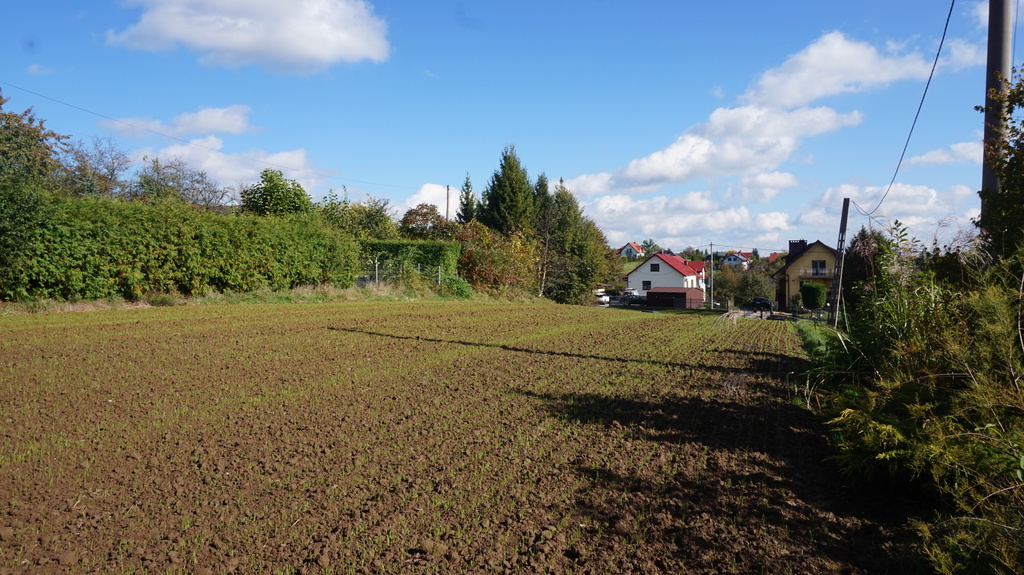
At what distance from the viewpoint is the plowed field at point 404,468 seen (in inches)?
155

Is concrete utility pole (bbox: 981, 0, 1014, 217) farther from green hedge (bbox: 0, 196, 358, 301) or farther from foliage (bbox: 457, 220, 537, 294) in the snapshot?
foliage (bbox: 457, 220, 537, 294)

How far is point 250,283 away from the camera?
794 inches

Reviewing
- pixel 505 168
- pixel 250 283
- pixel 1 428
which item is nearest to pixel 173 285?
pixel 250 283

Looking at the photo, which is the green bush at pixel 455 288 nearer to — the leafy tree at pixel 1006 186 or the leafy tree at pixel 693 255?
the leafy tree at pixel 1006 186

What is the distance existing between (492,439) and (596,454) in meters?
1.10

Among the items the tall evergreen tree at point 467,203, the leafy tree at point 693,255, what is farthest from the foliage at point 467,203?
the leafy tree at point 693,255

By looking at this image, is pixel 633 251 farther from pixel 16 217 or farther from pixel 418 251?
pixel 16 217

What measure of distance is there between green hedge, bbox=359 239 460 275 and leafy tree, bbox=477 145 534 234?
17063mm

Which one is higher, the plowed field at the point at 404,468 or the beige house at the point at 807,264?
the beige house at the point at 807,264

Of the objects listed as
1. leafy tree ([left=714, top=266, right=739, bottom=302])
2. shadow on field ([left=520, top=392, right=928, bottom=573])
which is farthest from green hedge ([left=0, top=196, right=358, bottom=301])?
Answer: leafy tree ([left=714, top=266, right=739, bottom=302])

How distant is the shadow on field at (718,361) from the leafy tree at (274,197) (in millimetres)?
16379

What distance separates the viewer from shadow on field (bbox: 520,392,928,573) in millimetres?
3891

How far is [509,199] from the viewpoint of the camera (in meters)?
47.5

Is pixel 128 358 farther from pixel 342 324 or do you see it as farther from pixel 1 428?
pixel 342 324
